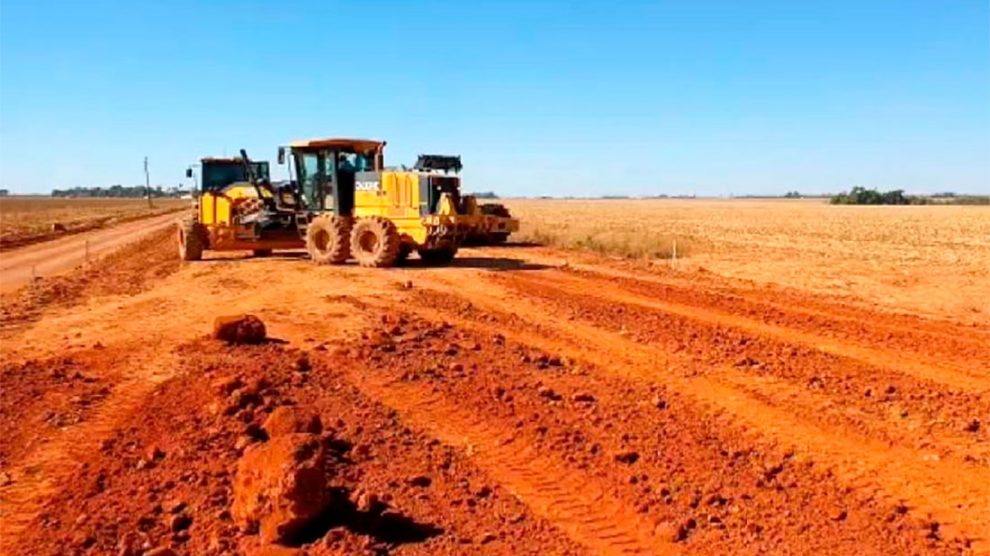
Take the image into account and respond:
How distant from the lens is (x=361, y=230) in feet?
61.0

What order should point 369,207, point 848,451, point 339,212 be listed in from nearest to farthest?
point 848,451
point 369,207
point 339,212

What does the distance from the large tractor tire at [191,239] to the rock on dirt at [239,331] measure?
12.2 meters

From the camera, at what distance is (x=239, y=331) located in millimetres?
9547

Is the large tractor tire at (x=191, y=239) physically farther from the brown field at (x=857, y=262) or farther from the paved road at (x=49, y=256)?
the brown field at (x=857, y=262)

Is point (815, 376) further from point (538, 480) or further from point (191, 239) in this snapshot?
point (191, 239)

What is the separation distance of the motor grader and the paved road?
12.5 feet

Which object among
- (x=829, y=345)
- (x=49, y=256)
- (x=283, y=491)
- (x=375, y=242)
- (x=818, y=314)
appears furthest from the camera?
(x=49, y=256)

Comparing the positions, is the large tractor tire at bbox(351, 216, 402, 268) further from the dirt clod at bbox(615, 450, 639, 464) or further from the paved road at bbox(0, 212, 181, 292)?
the dirt clod at bbox(615, 450, 639, 464)

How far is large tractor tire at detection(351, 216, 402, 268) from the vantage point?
18156mm

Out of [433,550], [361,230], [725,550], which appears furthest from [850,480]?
[361,230]

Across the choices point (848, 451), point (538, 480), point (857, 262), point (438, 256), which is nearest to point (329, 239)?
point (438, 256)

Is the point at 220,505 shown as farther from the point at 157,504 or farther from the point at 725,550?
the point at 725,550

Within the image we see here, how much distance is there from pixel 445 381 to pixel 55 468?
3.32 metres

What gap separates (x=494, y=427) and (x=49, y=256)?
24.7 m
